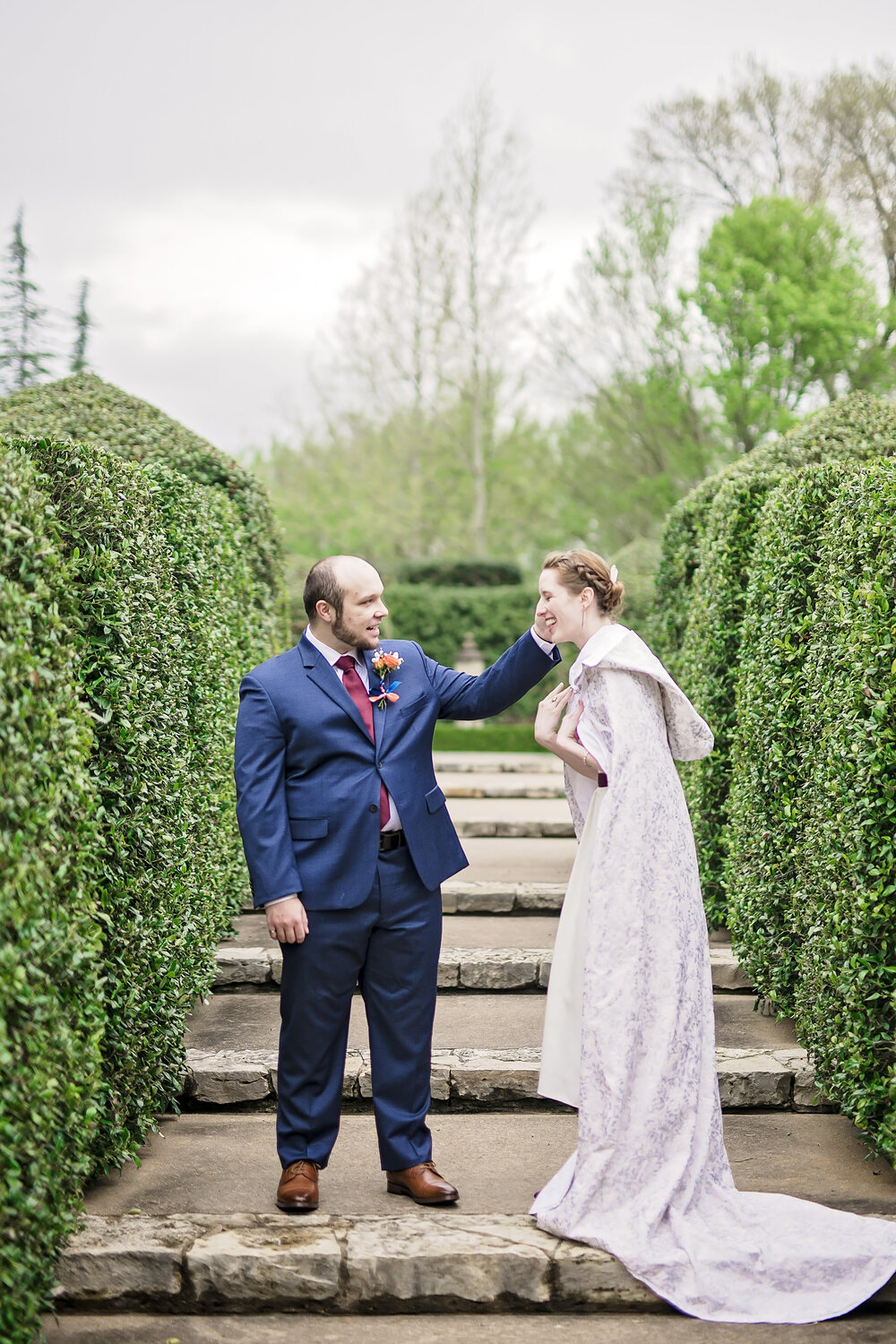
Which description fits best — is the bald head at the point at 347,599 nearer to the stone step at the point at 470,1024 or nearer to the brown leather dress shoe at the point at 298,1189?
the brown leather dress shoe at the point at 298,1189

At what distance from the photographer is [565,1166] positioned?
329cm

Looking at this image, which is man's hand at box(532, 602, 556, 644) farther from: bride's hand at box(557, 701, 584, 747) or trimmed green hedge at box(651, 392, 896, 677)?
trimmed green hedge at box(651, 392, 896, 677)

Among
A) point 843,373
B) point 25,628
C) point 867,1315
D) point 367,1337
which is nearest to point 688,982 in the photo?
point 867,1315

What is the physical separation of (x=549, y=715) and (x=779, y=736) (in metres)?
1.81

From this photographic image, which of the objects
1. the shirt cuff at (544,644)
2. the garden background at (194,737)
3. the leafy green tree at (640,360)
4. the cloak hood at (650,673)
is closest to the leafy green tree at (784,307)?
the leafy green tree at (640,360)

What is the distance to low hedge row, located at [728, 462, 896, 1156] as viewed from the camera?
3.62 metres

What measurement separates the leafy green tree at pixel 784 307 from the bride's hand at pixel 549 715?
18.7 m

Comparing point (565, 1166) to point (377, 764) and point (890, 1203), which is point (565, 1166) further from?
point (377, 764)

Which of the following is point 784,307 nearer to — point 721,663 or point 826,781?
point 721,663

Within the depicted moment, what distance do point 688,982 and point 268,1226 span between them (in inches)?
55.8

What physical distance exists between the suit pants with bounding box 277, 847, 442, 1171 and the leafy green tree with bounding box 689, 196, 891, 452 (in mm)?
19088

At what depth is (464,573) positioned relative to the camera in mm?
21828

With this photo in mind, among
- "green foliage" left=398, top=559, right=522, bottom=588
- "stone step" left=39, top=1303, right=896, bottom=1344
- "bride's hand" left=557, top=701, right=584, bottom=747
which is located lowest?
"stone step" left=39, top=1303, right=896, bottom=1344

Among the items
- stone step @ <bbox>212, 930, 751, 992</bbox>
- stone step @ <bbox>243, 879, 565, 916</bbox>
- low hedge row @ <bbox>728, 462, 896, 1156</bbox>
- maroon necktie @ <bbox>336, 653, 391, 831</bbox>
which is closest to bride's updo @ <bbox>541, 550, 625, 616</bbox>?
maroon necktie @ <bbox>336, 653, 391, 831</bbox>
